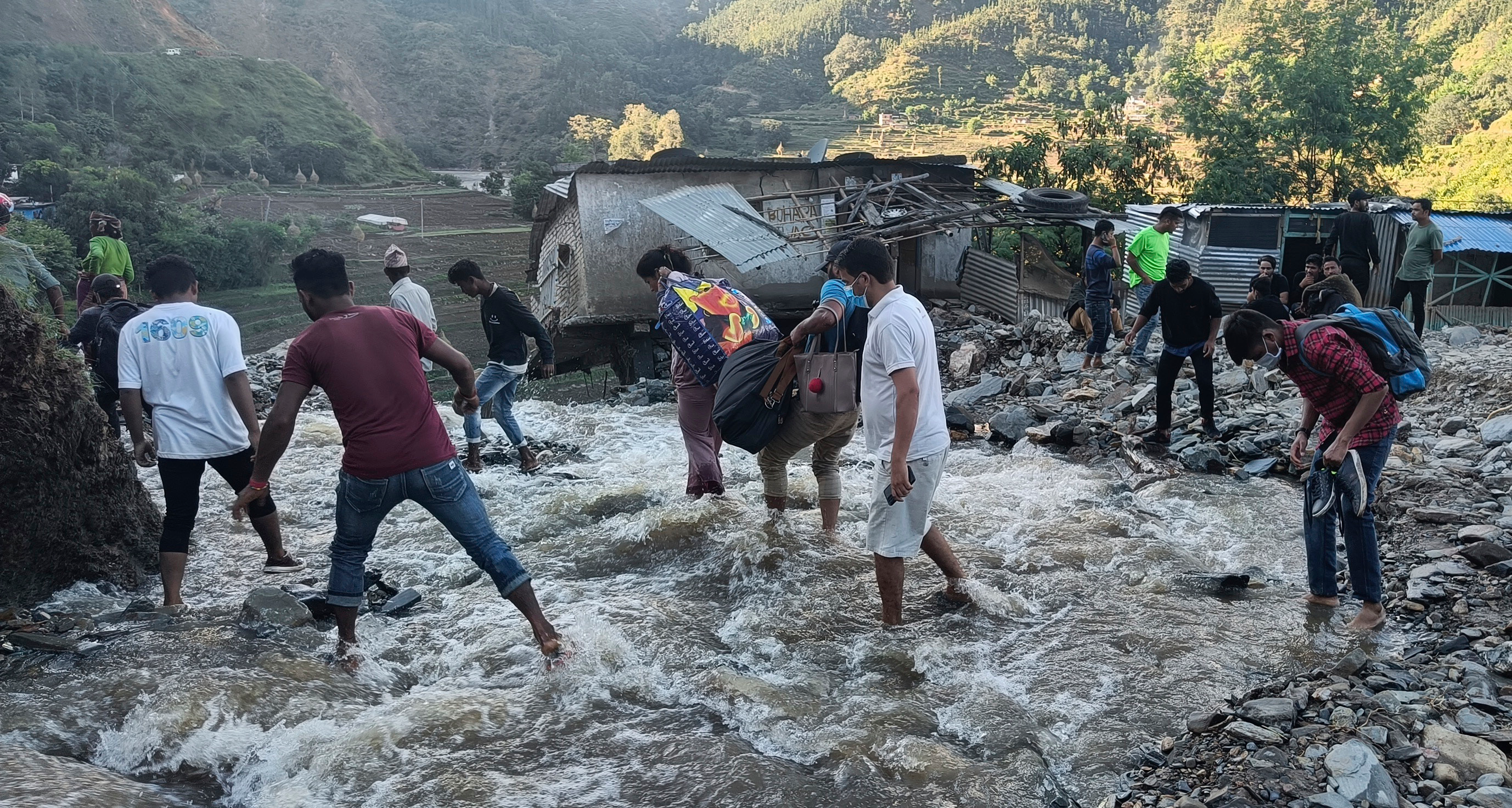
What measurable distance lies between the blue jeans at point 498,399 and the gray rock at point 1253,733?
530 centimetres

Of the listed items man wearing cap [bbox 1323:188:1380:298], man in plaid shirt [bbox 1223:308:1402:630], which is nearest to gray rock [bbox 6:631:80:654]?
man in plaid shirt [bbox 1223:308:1402:630]

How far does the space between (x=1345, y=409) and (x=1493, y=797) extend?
1.64m

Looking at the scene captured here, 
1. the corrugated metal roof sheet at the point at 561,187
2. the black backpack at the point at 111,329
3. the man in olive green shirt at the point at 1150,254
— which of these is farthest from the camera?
the corrugated metal roof sheet at the point at 561,187

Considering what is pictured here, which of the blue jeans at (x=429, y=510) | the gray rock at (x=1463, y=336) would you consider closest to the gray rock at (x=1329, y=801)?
the blue jeans at (x=429, y=510)

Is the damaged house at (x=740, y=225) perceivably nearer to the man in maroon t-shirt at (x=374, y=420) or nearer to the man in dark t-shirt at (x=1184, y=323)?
the man in dark t-shirt at (x=1184, y=323)

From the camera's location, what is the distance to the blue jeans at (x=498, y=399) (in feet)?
24.4

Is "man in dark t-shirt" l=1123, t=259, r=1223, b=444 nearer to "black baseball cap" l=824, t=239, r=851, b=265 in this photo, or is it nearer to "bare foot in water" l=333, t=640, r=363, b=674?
"black baseball cap" l=824, t=239, r=851, b=265

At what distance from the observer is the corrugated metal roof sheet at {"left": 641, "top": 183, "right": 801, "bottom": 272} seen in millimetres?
13555

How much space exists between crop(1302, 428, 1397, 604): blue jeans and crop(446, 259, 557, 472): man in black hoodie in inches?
194

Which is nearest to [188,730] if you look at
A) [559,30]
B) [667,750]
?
[667,750]

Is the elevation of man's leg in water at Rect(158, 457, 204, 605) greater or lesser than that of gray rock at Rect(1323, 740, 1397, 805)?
greater

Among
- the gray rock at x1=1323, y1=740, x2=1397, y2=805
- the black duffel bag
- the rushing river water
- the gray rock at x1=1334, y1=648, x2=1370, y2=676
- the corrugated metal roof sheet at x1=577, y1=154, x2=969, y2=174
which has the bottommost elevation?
the rushing river water

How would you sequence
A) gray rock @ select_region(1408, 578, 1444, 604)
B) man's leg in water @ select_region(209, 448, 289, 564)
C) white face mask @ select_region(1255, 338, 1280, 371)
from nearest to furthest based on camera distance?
white face mask @ select_region(1255, 338, 1280, 371), gray rock @ select_region(1408, 578, 1444, 604), man's leg in water @ select_region(209, 448, 289, 564)

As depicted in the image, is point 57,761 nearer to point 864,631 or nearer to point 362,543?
point 362,543
